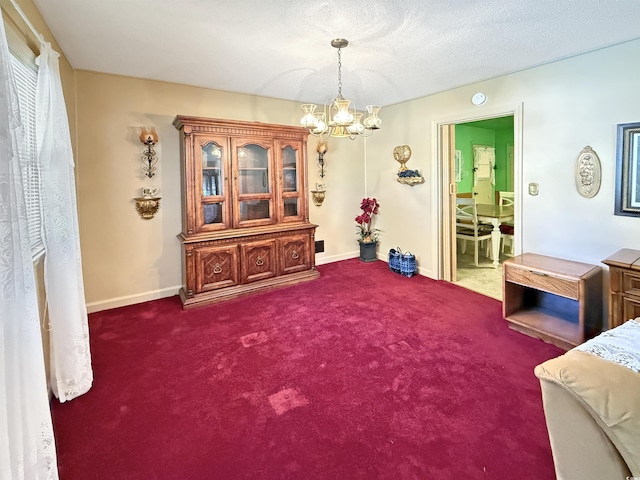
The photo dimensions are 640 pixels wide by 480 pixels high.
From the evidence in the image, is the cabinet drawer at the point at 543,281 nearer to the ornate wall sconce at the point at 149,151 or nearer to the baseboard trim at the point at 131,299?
the baseboard trim at the point at 131,299

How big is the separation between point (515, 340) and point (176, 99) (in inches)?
159

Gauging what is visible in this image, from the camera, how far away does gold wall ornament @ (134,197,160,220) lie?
140 inches

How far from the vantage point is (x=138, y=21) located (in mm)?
2248

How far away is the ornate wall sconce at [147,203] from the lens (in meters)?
3.55

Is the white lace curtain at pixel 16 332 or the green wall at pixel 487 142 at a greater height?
the green wall at pixel 487 142

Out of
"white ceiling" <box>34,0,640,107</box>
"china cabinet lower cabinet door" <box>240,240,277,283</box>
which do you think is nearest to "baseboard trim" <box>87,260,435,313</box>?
"china cabinet lower cabinet door" <box>240,240,277,283</box>

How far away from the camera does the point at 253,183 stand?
3920 millimetres

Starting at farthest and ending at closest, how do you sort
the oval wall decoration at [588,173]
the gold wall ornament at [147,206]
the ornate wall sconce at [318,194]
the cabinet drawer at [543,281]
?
the ornate wall sconce at [318,194], the gold wall ornament at [147,206], the oval wall decoration at [588,173], the cabinet drawer at [543,281]

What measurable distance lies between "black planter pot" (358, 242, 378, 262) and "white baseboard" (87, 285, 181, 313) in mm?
2658

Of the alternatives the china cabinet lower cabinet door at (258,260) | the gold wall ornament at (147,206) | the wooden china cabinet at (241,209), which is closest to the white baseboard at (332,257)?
the wooden china cabinet at (241,209)

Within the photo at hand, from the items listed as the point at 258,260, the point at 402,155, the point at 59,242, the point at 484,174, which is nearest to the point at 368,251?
the point at 402,155

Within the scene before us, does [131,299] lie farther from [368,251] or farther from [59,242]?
[368,251]

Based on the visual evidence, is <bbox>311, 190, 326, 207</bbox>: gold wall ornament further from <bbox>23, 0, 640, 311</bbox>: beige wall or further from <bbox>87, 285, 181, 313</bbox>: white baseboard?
<bbox>87, 285, 181, 313</bbox>: white baseboard

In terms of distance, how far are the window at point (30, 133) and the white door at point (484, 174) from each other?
6.92m
